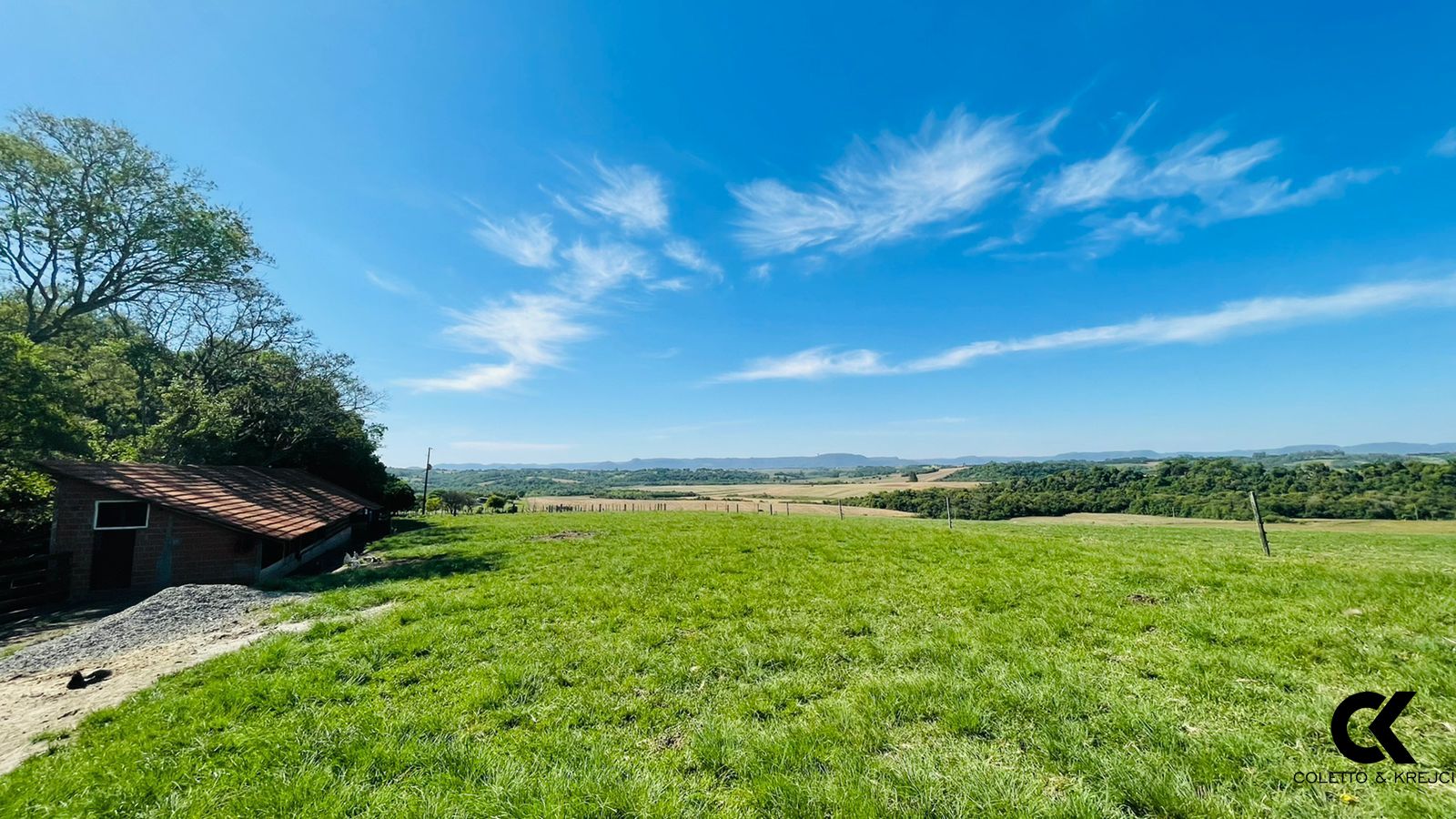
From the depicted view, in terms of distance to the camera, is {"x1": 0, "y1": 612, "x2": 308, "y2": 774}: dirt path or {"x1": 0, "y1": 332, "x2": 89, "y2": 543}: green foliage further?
{"x1": 0, "y1": 332, "x2": 89, "y2": 543}: green foliage

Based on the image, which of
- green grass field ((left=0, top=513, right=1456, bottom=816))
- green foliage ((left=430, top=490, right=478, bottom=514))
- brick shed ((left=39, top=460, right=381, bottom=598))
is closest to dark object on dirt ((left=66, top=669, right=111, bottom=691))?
green grass field ((left=0, top=513, right=1456, bottom=816))

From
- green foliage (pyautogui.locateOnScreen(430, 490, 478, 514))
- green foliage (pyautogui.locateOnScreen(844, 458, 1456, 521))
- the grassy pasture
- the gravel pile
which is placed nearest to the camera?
the gravel pile

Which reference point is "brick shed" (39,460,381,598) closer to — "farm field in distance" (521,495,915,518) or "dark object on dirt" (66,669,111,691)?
"dark object on dirt" (66,669,111,691)

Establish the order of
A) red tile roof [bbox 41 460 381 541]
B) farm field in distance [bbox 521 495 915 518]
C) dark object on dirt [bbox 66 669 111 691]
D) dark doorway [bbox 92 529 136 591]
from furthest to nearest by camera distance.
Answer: farm field in distance [bbox 521 495 915 518] < red tile roof [bbox 41 460 381 541] < dark doorway [bbox 92 529 136 591] < dark object on dirt [bbox 66 669 111 691]

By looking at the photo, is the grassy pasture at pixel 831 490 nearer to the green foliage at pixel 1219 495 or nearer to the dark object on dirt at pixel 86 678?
the green foliage at pixel 1219 495

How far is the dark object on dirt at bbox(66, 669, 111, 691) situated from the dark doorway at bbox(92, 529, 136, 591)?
10.7 metres

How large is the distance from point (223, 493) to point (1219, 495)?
8918cm

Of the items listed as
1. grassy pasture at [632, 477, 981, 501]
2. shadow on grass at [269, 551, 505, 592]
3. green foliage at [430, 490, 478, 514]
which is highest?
shadow on grass at [269, 551, 505, 592]

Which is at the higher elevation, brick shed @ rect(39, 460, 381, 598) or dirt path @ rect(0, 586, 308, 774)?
brick shed @ rect(39, 460, 381, 598)

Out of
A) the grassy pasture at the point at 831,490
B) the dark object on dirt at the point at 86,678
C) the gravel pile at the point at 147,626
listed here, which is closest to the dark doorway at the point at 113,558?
the gravel pile at the point at 147,626

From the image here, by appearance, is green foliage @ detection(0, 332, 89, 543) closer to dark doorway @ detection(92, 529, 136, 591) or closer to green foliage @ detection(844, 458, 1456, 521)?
dark doorway @ detection(92, 529, 136, 591)

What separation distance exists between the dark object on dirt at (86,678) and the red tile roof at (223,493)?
8.97 m

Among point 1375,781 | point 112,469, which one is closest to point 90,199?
point 112,469

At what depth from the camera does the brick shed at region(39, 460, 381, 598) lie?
1459cm
